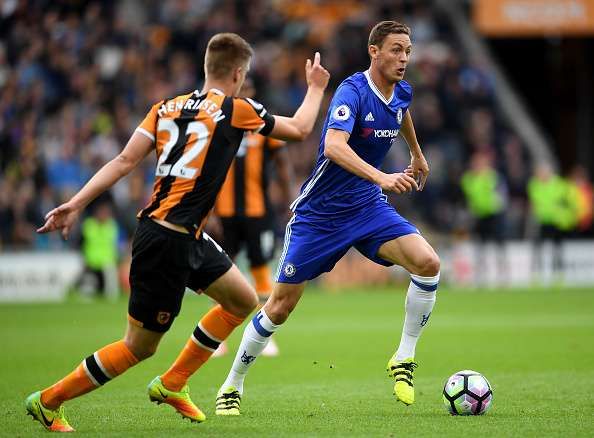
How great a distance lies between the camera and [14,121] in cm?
2192

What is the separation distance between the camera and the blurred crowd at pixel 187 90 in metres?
21.5

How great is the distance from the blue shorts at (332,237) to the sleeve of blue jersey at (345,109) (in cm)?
68

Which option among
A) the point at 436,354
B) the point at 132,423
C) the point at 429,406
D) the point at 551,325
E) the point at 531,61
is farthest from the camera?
the point at 531,61

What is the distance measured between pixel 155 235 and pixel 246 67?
1123 mm

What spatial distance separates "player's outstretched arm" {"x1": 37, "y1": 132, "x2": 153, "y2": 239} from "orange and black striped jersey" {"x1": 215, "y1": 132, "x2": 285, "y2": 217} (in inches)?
201

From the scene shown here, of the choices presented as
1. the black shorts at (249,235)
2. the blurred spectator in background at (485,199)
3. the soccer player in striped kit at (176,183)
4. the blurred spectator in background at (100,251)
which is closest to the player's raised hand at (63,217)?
the soccer player in striped kit at (176,183)

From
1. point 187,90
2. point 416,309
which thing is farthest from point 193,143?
point 187,90

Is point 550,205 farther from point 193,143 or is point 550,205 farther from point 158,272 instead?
point 158,272

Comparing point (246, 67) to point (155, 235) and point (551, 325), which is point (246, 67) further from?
point (551, 325)

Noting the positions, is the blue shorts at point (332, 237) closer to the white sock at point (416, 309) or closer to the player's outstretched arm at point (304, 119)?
the white sock at point (416, 309)

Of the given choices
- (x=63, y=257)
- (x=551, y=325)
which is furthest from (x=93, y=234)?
(x=551, y=325)

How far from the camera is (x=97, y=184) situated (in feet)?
20.9

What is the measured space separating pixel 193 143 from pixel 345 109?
55.2 inches

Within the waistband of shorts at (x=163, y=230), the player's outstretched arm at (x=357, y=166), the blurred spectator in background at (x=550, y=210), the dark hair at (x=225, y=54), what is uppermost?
the blurred spectator in background at (x=550, y=210)
